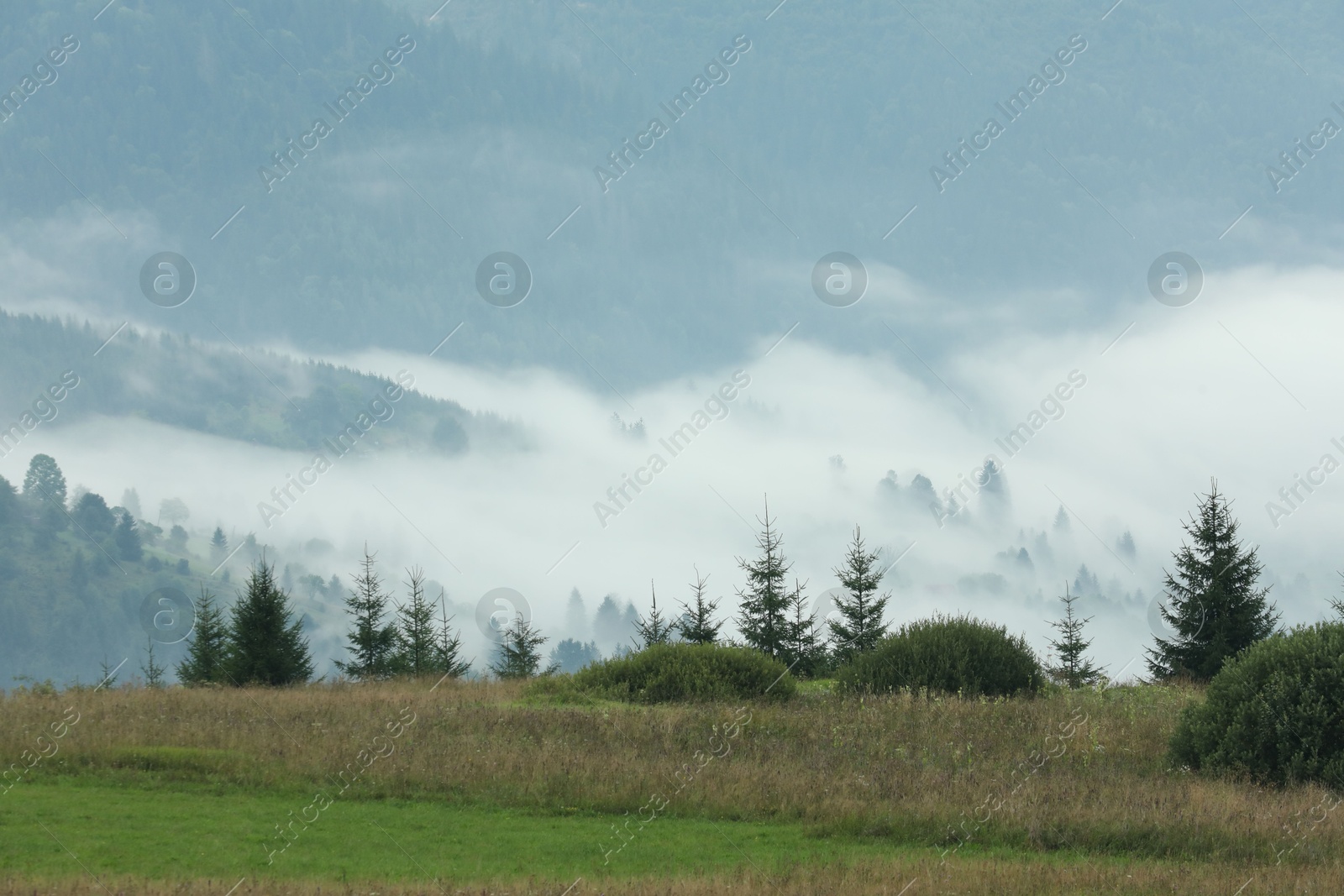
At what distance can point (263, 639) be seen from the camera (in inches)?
1358

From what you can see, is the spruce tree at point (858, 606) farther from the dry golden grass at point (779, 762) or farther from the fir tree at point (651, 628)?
the dry golden grass at point (779, 762)

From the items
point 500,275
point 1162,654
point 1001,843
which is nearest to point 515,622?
point 500,275

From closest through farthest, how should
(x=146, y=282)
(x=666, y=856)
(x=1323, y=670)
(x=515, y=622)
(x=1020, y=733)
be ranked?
(x=666, y=856) → (x=1323, y=670) → (x=1020, y=733) → (x=146, y=282) → (x=515, y=622)

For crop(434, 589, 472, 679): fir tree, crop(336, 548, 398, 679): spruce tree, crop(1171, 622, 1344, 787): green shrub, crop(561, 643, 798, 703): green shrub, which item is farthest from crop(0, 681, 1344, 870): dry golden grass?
crop(434, 589, 472, 679): fir tree

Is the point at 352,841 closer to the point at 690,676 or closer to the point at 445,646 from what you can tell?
the point at 690,676

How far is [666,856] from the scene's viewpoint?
13.0m

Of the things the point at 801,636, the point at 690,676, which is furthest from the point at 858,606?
the point at 690,676

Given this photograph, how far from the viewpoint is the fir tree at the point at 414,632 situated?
4000 centimetres

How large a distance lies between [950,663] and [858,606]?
533 inches

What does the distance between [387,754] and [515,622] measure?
25.4 metres

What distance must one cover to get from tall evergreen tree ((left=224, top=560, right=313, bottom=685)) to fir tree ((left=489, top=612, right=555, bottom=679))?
28.9 feet

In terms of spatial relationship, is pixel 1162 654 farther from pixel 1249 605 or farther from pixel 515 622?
pixel 515 622

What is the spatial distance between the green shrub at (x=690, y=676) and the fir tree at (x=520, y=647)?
1548cm

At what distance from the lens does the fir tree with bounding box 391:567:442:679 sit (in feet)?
131
